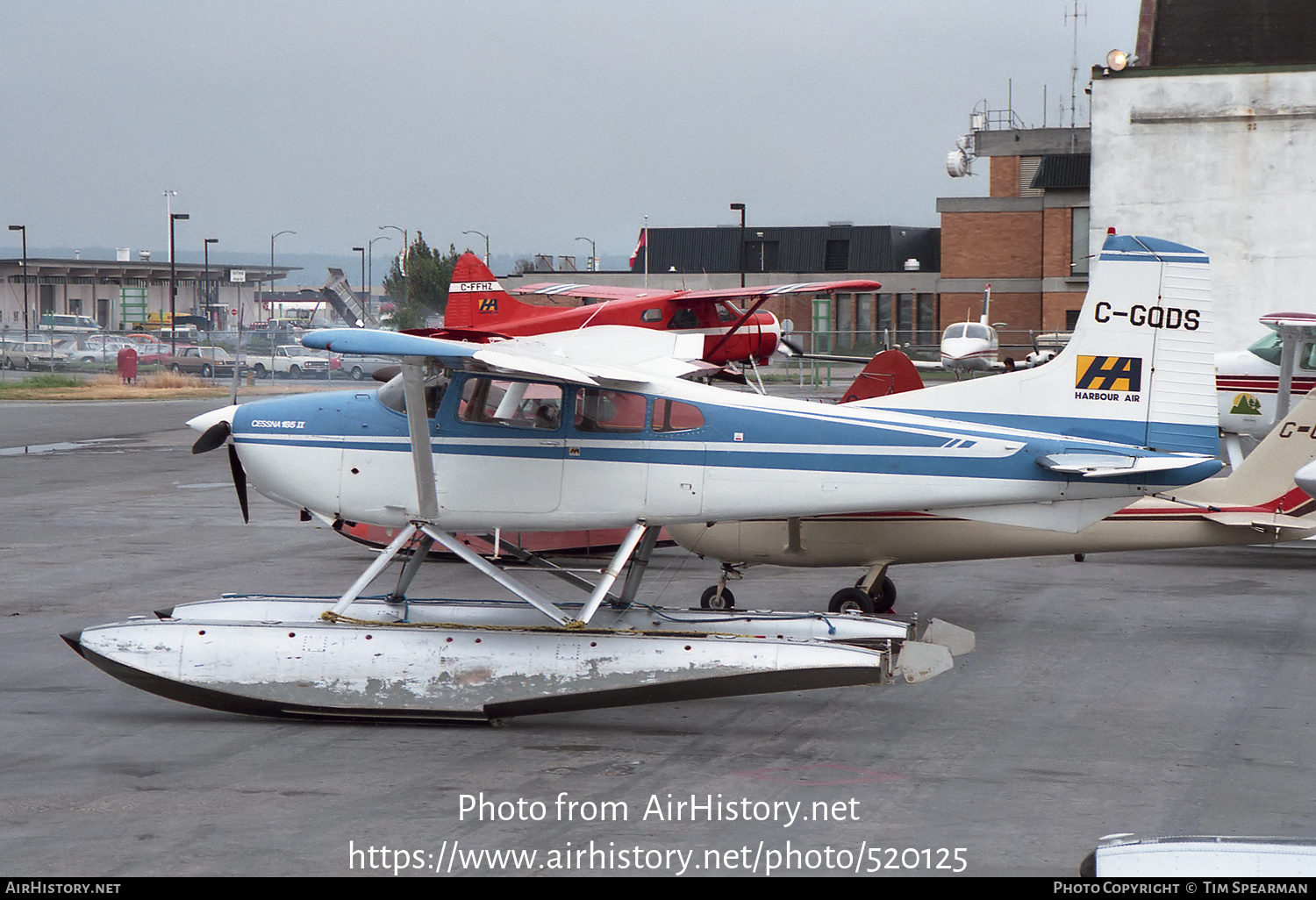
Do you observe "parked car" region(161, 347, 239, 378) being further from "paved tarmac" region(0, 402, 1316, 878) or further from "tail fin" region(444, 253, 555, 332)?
"paved tarmac" region(0, 402, 1316, 878)

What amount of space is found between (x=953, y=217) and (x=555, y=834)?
188ft

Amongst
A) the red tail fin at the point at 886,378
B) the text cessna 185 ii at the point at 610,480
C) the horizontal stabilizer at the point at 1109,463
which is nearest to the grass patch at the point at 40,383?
the red tail fin at the point at 886,378

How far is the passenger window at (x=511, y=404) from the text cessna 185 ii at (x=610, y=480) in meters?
0.02

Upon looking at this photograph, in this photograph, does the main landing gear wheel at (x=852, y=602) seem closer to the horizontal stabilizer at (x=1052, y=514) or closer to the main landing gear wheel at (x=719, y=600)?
the main landing gear wheel at (x=719, y=600)

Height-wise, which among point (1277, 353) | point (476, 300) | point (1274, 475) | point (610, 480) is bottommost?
point (1274, 475)

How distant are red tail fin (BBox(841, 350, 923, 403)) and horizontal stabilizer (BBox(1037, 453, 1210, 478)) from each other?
3466mm

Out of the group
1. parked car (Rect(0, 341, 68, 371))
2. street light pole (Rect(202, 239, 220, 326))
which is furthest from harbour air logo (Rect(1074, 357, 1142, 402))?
street light pole (Rect(202, 239, 220, 326))

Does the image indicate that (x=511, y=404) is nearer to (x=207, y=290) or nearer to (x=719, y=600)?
(x=719, y=600)

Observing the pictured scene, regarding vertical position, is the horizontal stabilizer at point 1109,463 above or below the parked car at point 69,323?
below

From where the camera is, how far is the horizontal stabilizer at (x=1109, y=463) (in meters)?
9.12

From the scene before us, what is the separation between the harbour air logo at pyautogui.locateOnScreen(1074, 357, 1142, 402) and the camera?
31.3 feet

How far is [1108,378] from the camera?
9602 mm

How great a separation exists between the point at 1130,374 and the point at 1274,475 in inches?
173

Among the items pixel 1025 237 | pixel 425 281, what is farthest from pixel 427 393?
pixel 425 281
